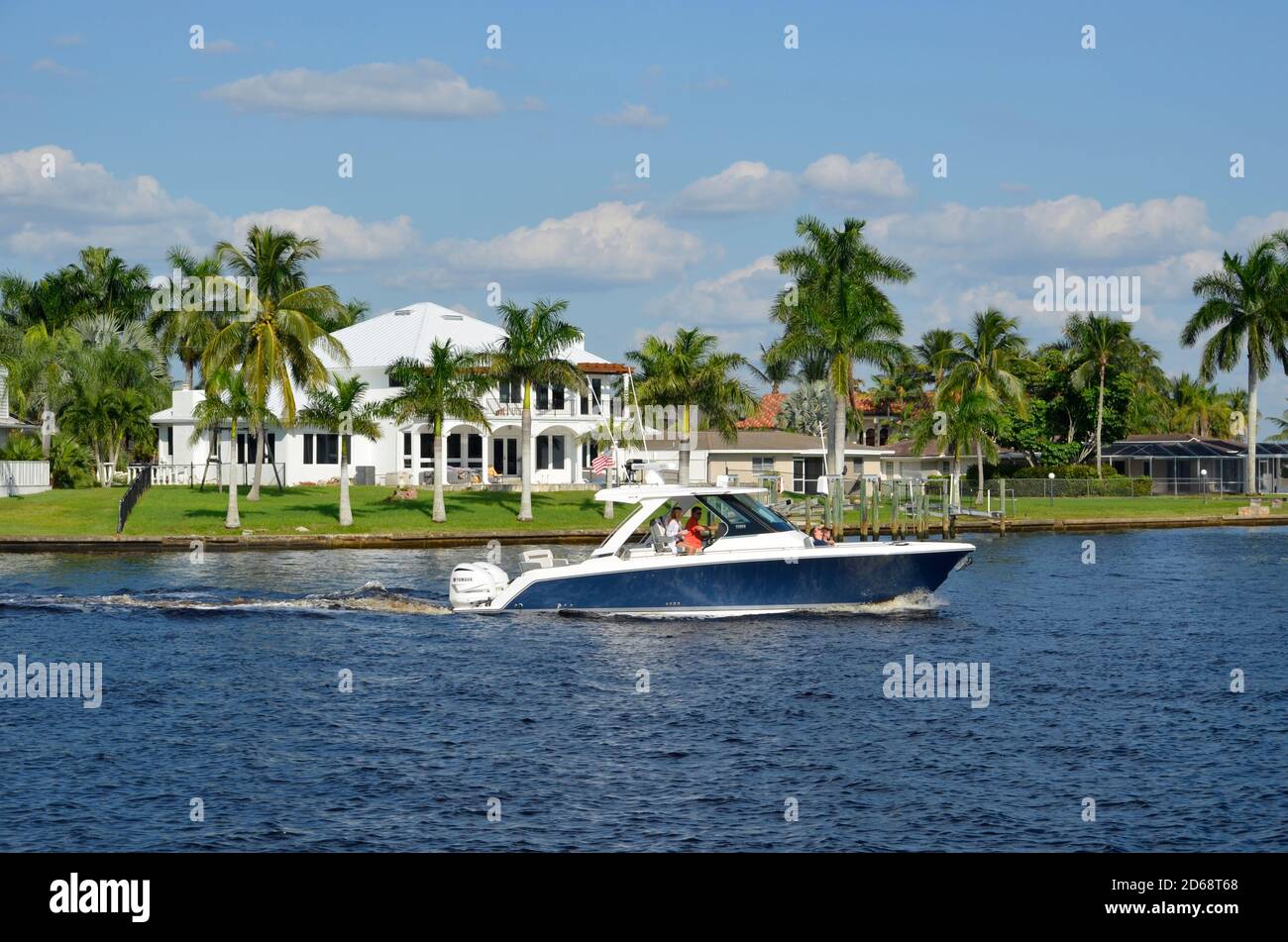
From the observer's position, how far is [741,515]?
106 ft

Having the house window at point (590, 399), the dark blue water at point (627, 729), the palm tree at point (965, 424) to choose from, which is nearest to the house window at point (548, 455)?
the house window at point (590, 399)

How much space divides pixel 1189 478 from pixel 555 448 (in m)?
45.0

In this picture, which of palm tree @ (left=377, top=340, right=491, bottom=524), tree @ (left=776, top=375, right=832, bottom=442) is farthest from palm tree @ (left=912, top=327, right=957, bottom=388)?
palm tree @ (left=377, top=340, right=491, bottom=524)

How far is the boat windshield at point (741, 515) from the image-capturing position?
32.4 m

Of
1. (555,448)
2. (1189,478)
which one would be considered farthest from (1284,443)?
(555,448)

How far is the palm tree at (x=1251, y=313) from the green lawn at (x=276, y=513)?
1664 inches

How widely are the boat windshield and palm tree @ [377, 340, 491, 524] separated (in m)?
25.5

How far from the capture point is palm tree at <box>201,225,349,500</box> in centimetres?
5581

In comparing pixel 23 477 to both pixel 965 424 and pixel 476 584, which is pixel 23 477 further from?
pixel 965 424

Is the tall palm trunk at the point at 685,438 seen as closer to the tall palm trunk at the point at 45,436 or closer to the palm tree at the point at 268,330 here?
the palm tree at the point at 268,330

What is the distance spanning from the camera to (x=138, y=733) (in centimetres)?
2200

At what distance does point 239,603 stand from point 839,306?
A: 3796 cm

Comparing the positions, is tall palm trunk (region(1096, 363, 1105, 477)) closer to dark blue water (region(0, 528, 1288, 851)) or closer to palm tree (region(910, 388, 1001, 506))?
palm tree (region(910, 388, 1001, 506))

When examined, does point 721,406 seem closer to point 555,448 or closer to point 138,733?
point 555,448
